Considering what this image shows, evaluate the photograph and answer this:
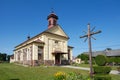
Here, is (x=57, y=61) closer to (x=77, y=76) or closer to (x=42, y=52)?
(x=42, y=52)

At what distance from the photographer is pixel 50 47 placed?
107 feet

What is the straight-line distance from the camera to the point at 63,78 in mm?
8586

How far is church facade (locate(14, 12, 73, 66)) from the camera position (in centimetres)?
3032

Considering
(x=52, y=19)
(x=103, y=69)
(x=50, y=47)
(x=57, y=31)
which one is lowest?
(x=103, y=69)

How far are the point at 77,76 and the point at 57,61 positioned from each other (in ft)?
83.2

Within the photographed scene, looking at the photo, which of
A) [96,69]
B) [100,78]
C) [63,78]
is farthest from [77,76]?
[96,69]

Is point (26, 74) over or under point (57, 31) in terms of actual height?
under

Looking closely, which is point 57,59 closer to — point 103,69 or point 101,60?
point 101,60

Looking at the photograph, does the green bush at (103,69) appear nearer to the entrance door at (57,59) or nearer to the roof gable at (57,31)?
the roof gable at (57,31)

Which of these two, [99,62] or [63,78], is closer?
[63,78]

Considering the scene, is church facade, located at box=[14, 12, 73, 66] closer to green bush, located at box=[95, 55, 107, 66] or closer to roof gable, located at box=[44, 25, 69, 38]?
roof gable, located at box=[44, 25, 69, 38]

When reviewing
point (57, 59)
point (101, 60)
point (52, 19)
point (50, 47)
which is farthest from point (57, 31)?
point (101, 60)

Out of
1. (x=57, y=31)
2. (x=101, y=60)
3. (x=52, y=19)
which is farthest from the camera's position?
(x=52, y=19)

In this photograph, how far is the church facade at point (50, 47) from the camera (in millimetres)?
30323
